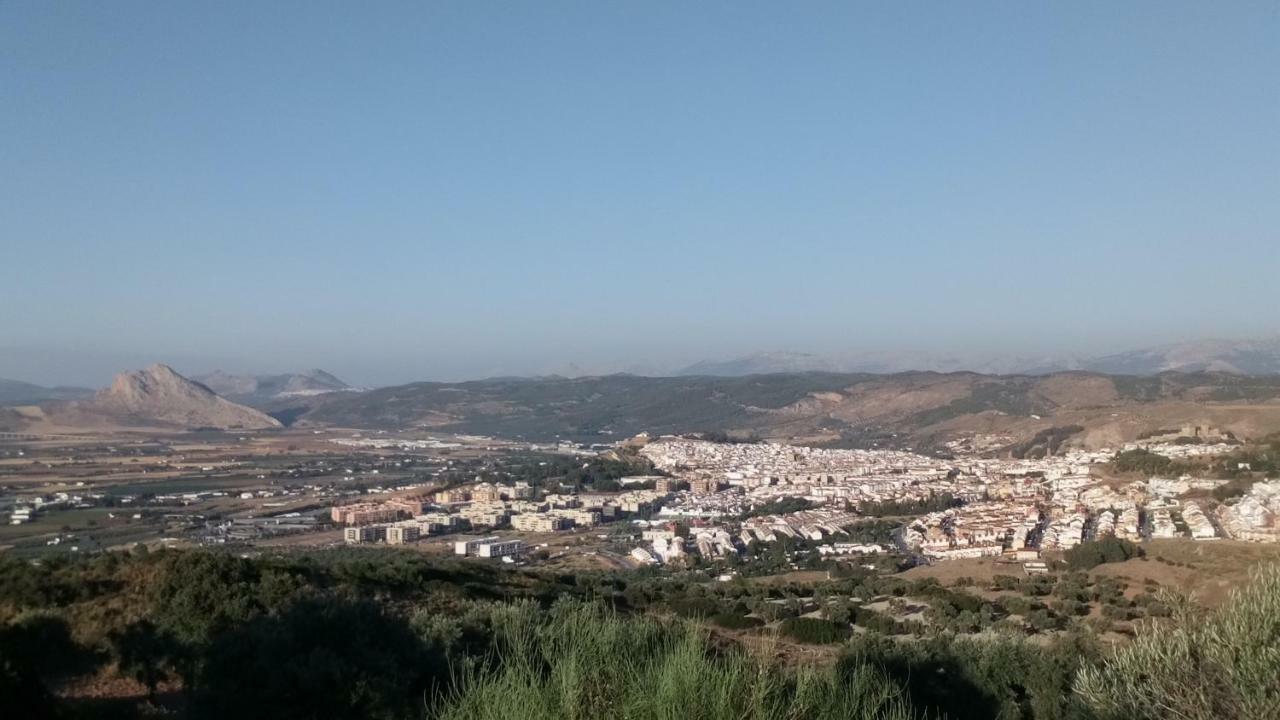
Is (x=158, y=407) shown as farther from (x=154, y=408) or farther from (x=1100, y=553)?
(x=1100, y=553)

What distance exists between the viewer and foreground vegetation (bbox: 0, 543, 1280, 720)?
3.88m

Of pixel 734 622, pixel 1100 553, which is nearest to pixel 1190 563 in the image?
pixel 1100 553

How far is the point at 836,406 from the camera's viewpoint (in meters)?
99.4

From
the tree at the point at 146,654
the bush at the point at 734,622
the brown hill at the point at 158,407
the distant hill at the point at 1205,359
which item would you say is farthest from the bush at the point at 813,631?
the distant hill at the point at 1205,359

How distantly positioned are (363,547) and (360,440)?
6063 cm

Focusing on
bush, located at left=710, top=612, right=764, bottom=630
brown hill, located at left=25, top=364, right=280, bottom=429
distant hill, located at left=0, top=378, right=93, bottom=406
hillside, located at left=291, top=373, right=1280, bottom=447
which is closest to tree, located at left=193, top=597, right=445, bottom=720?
bush, located at left=710, top=612, right=764, bottom=630

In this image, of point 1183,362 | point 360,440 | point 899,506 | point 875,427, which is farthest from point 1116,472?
point 1183,362

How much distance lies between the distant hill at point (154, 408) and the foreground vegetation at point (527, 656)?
86417 mm

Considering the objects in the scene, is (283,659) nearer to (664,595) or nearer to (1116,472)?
(664,595)

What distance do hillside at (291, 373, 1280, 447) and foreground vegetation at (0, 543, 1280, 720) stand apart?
42057mm

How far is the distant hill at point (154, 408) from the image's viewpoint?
304 ft

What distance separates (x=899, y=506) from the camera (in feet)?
127

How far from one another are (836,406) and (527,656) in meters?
96.8

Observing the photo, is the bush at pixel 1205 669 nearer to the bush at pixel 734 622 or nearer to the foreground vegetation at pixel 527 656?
the foreground vegetation at pixel 527 656
